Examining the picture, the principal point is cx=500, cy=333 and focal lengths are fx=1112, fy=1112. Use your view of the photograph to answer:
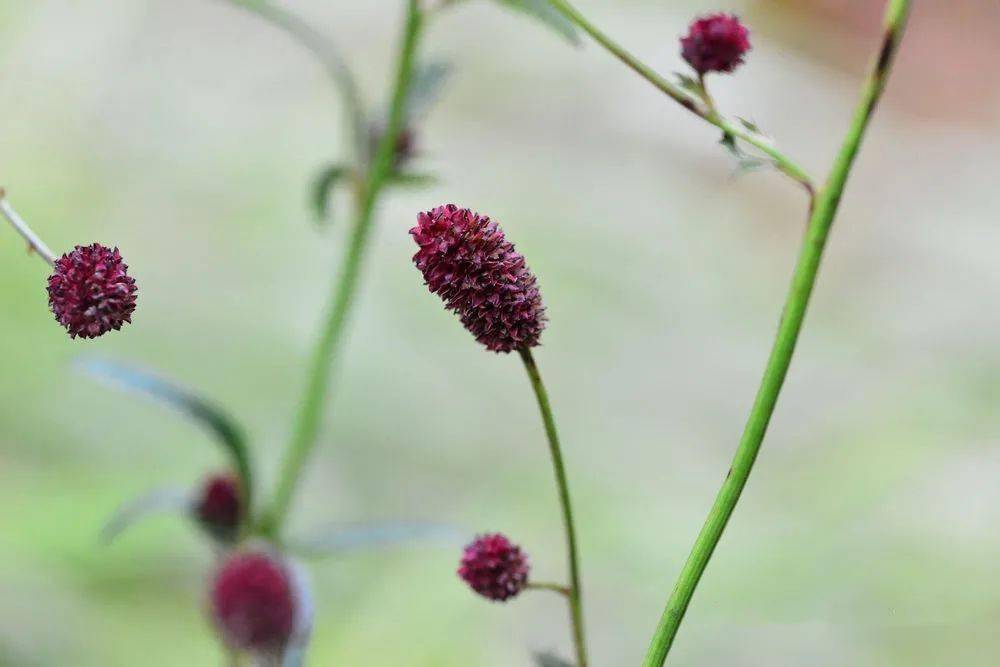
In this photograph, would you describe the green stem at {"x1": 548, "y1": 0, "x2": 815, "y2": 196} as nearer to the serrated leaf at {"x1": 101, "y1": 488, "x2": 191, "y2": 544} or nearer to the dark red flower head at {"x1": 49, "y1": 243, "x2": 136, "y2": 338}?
the dark red flower head at {"x1": 49, "y1": 243, "x2": 136, "y2": 338}

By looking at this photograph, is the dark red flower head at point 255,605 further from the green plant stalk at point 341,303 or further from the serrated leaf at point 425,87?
the serrated leaf at point 425,87

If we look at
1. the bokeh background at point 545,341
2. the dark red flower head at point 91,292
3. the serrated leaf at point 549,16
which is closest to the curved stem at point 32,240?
the dark red flower head at point 91,292

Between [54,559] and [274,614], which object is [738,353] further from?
[274,614]

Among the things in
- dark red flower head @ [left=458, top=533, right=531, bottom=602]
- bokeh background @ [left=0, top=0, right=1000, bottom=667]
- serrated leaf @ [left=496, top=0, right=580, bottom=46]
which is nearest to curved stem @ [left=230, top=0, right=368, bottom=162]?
serrated leaf @ [left=496, top=0, right=580, bottom=46]

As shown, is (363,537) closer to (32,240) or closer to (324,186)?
(324,186)

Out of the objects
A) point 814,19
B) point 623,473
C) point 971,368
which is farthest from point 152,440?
point 814,19

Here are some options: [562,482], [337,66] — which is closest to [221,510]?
[337,66]
